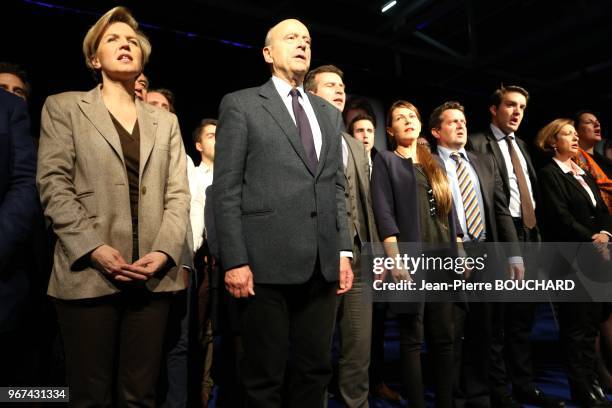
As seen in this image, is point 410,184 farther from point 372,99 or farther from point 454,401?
point 372,99

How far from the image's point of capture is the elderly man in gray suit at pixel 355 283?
2.20 meters

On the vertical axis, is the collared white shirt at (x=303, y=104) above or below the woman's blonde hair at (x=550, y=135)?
below

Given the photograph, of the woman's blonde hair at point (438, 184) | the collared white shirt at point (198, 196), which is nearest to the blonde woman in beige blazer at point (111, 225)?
the collared white shirt at point (198, 196)

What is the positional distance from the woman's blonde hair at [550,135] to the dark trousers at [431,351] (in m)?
1.78

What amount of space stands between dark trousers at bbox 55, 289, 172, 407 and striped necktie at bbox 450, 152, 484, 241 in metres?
1.81

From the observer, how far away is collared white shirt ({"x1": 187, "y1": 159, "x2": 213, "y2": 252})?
276 cm

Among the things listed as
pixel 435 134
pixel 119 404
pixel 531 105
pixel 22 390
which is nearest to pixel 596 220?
pixel 435 134

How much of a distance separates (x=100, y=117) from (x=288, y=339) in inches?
39.4

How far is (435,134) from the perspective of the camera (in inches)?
116

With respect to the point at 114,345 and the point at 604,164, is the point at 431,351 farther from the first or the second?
the point at 604,164

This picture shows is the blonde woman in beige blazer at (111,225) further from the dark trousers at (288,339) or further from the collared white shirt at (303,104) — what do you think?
the collared white shirt at (303,104)

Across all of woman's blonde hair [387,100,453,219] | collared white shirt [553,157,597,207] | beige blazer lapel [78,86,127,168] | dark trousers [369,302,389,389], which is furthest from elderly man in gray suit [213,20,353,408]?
collared white shirt [553,157,597,207]

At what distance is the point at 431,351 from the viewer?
7.45ft

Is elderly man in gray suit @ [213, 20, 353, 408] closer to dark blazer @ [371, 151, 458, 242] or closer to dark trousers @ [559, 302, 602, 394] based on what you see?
dark blazer @ [371, 151, 458, 242]
